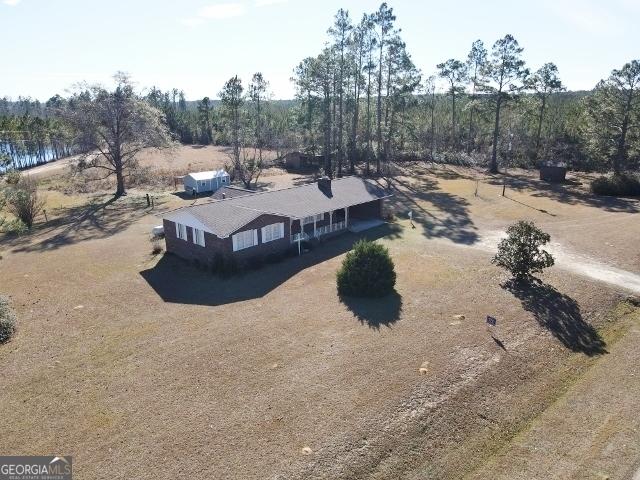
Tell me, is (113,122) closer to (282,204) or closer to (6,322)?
(282,204)

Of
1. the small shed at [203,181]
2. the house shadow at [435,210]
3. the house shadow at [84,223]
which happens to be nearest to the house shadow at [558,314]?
the house shadow at [435,210]

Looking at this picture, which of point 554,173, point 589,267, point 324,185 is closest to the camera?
point 589,267

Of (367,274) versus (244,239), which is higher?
(244,239)

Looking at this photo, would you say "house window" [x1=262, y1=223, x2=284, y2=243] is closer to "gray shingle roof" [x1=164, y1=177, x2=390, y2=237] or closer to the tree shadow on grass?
"gray shingle roof" [x1=164, y1=177, x2=390, y2=237]

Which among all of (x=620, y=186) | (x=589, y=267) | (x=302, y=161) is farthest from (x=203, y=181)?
(x=620, y=186)

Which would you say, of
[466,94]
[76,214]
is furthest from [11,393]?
[466,94]

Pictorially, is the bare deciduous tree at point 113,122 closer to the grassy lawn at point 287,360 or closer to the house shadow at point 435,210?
the grassy lawn at point 287,360
